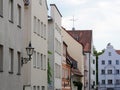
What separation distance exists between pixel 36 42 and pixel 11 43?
12.0 metres

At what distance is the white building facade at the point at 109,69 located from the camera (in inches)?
5261

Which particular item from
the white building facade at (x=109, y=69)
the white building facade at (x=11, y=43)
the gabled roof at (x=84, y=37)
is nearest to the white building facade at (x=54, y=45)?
the white building facade at (x=11, y=43)

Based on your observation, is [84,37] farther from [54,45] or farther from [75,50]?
[54,45]

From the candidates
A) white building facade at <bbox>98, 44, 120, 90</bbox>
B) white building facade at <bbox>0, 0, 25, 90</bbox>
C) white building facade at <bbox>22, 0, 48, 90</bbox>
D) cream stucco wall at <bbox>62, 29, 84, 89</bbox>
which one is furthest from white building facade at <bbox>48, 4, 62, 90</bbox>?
white building facade at <bbox>98, 44, 120, 90</bbox>

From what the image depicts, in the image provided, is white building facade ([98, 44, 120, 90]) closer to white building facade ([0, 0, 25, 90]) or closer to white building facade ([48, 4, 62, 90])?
white building facade ([48, 4, 62, 90])

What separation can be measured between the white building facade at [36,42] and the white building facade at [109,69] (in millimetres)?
90268

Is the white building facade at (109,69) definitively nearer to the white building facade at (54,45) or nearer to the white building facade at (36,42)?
the white building facade at (54,45)

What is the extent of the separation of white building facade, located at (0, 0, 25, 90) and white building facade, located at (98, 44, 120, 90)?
104m

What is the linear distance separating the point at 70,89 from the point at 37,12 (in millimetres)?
29212

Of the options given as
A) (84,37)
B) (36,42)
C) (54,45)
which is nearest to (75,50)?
(84,37)

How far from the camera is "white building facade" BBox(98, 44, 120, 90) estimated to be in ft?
438

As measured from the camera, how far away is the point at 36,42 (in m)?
40.0

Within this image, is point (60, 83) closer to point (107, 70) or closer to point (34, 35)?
point (34, 35)

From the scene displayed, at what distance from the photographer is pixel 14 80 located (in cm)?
2922
